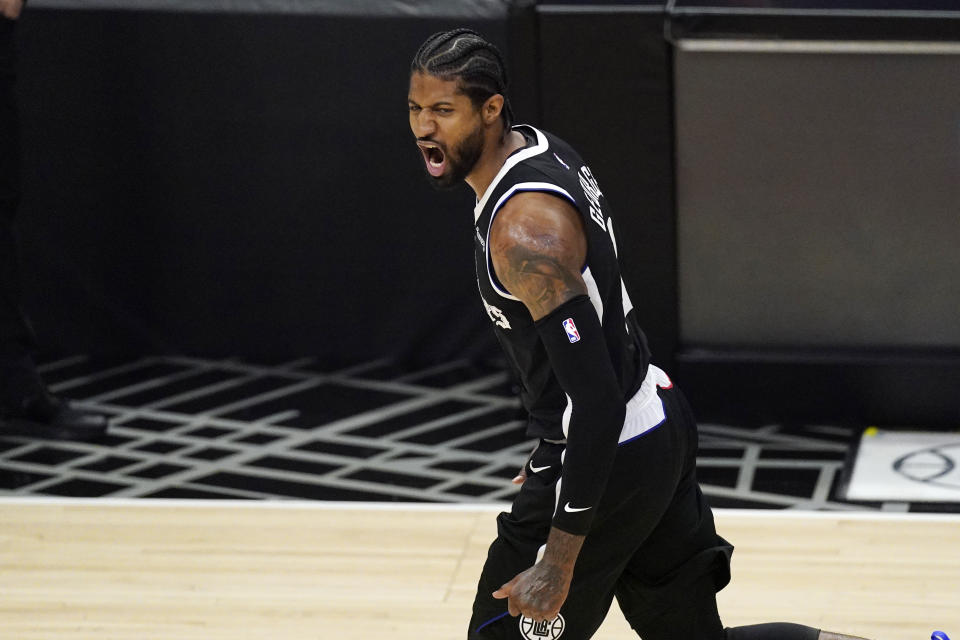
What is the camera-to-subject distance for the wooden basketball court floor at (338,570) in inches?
161

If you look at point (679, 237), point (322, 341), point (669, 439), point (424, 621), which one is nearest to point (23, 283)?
point (322, 341)

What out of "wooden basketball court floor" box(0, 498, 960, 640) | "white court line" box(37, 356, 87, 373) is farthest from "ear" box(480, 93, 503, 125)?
"white court line" box(37, 356, 87, 373)

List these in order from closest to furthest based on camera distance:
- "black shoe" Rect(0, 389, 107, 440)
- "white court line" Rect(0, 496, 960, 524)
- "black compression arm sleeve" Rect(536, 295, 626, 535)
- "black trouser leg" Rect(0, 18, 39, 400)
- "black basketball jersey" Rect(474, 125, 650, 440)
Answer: "black compression arm sleeve" Rect(536, 295, 626, 535)
"black basketball jersey" Rect(474, 125, 650, 440)
"white court line" Rect(0, 496, 960, 524)
"black trouser leg" Rect(0, 18, 39, 400)
"black shoe" Rect(0, 389, 107, 440)

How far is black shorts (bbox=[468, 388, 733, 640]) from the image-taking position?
281cm

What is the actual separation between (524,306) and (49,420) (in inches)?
137

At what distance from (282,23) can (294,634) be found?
2977 mm

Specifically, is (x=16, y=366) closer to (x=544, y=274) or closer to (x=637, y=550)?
(x=637, y=550)

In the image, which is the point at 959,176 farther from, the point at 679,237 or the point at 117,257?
the point at 117,257

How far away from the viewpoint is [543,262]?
2.56 m

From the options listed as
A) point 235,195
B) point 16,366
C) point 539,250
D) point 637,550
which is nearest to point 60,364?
point 16,366

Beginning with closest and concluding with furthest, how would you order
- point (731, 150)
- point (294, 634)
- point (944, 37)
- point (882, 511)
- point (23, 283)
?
point (294, 634), point (882, 511), point (944, 37), point (731, 150), point (23, 283)

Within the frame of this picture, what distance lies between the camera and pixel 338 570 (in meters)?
4.45

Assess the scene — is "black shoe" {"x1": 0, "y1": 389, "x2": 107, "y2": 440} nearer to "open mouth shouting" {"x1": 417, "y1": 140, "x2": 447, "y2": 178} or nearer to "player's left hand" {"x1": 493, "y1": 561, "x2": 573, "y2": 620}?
"open mouth shouting" {"x1": 417, "y1": 140, "x2": 447, "y2": 178}

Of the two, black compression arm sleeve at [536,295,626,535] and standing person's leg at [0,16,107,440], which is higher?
black compression arm sleeve at [536,295,626,535]
